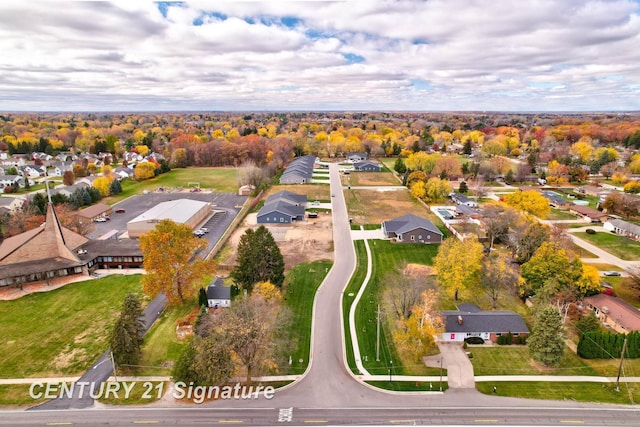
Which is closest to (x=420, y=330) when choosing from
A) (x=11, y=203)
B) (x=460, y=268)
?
(x=460, y=268)

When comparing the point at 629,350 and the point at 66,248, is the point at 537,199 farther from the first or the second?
the point at 66,248

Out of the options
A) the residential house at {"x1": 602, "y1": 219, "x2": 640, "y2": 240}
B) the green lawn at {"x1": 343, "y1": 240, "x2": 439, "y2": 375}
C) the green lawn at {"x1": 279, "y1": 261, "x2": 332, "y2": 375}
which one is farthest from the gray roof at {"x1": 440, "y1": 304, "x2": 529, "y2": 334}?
the residential house at {"x1": 602, "y1": 219, "x2": 640, "y2": 240}

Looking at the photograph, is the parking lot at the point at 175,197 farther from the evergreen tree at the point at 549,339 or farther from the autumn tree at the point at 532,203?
the autumn tree at the point at 532,203

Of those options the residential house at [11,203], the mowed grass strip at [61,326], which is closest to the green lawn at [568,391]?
the mowed grass strip at [61,326]

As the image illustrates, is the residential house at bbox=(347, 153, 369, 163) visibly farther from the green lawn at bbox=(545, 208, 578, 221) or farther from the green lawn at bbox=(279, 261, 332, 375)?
the green lawn at bbox=(279, 261, 332, 375)

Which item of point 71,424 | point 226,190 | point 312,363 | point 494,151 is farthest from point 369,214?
point 494,151

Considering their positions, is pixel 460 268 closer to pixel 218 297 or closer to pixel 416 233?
pixel 416 233

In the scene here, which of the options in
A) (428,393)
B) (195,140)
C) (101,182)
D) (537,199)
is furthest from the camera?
(195,140)

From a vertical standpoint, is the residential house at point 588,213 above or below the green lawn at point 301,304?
above
